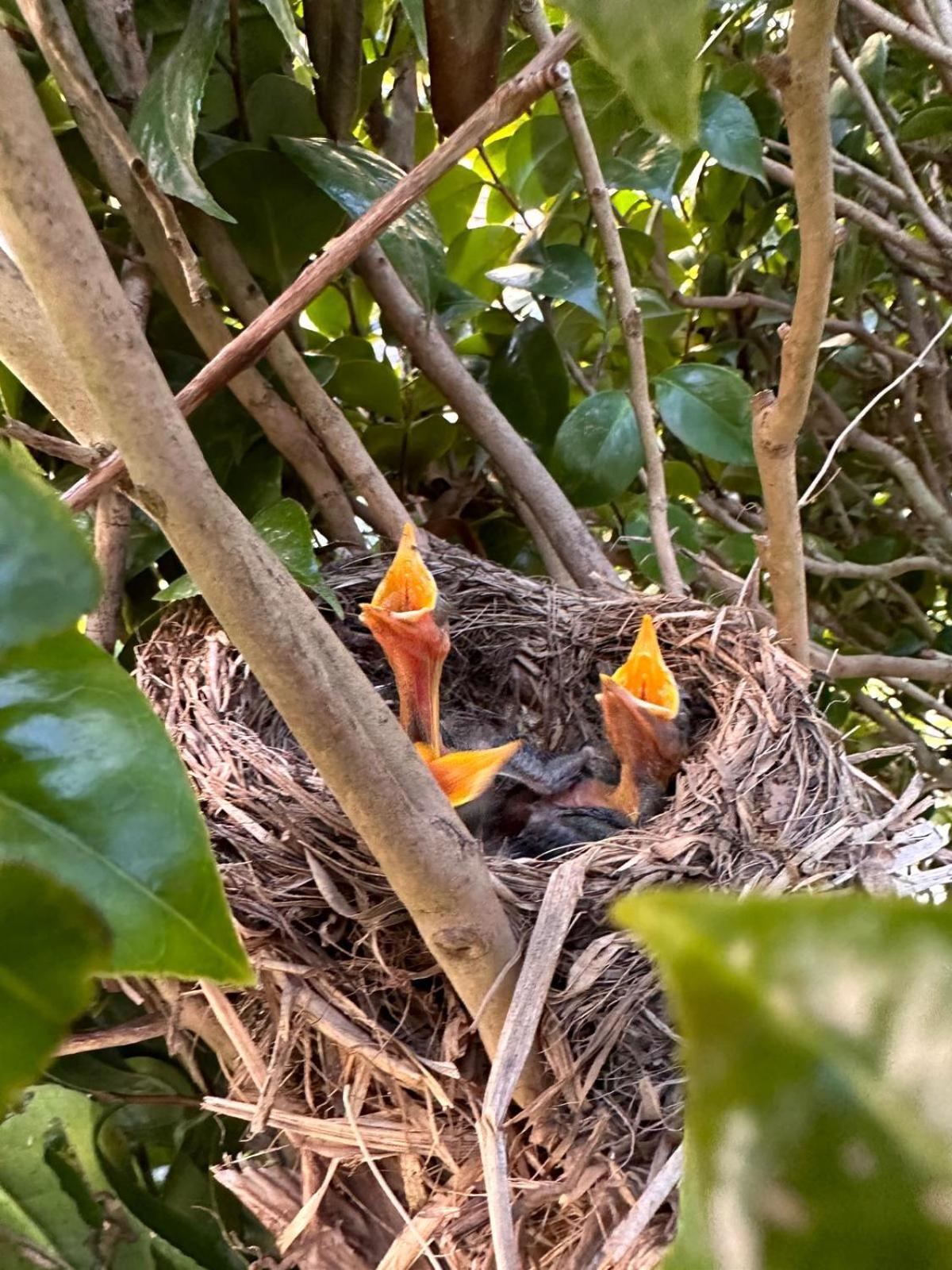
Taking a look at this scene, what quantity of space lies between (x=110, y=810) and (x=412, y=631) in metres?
0.57

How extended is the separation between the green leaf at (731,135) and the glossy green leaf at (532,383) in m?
0.22

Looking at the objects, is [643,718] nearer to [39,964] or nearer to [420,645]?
[420,645]

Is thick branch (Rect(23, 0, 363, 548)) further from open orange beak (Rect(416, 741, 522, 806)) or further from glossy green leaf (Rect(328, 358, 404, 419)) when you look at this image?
open orange beak (Rect(416, 741, 522, 806))

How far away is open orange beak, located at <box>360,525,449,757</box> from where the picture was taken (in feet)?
2.54

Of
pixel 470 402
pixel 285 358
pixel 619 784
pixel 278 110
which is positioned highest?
pixel 278 110

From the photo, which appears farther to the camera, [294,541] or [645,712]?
[645,712]

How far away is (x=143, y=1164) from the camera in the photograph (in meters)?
0.74

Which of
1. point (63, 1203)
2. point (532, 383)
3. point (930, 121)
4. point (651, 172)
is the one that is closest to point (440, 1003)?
point (63, 1203)

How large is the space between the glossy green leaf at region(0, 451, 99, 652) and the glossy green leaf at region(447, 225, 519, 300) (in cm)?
92

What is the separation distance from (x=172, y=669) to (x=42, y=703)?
0.55 meters

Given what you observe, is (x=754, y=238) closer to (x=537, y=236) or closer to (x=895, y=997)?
(x=537, y=236)

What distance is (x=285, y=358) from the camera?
2.33 feet

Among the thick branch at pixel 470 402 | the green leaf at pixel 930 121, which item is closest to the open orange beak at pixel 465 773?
the thick branch at pixel 470 402

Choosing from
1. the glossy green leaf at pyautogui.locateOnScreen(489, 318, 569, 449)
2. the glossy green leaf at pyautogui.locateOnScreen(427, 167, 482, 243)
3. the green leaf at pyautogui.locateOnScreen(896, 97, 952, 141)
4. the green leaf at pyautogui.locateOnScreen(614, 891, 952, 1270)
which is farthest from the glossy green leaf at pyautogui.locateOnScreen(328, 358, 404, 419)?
the green leaf at pyautogui.locateOnScreen(614, 891, 952, 1270)
